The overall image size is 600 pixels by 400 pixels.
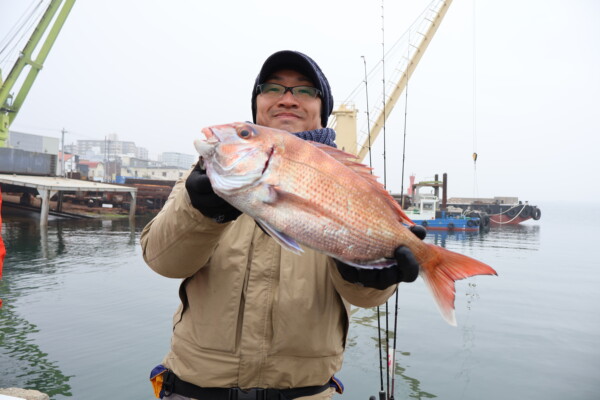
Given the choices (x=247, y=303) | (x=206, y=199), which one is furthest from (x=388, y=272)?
(x=206, y=199)

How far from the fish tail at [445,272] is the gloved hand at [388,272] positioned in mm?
122

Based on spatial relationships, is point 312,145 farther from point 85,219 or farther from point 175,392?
point 85,219

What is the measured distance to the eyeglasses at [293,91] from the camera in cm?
258

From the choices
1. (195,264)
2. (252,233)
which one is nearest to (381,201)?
(252,233)

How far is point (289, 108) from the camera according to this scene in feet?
8.36

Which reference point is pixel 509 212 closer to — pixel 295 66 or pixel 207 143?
pixel 295 66

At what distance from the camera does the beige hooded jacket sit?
6.70ft

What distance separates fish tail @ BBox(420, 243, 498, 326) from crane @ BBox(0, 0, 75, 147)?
4526cm

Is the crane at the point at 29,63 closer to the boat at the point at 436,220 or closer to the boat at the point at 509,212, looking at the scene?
the boat at the point at 436,220

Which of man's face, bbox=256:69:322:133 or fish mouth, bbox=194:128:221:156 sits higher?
man's face, bbox=256:69:322:133

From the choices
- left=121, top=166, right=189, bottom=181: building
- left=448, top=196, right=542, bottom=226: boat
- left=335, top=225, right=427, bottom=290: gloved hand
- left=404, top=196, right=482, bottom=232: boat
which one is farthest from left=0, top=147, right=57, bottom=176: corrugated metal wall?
left=448, top=196, right=542, bottom=226: boat

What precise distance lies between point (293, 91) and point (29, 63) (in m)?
44.4

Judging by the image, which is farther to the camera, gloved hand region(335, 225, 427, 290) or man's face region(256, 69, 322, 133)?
man's face region(256, 69, 322, 133)

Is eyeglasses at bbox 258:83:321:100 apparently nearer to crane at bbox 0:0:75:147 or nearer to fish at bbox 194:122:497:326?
fish at bbox 194:122:497:326
